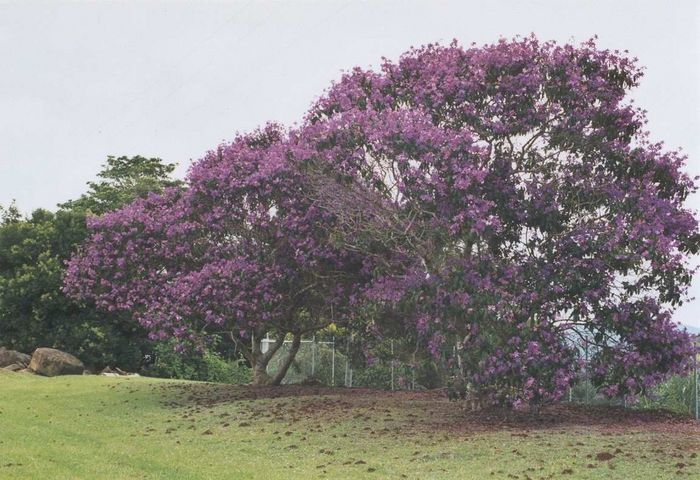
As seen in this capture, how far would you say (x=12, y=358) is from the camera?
3259 cm

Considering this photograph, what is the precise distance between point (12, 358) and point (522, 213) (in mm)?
22867

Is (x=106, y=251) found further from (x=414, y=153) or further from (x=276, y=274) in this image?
(x=414, y=153)

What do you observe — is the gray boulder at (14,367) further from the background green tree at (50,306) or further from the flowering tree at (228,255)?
the flowering tree at (228,255)

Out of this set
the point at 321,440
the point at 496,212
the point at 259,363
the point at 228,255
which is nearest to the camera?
the point at 321,440

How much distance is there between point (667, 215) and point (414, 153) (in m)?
5.25

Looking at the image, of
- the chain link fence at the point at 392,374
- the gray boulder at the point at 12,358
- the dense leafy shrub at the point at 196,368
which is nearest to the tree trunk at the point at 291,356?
the chain link fence at the point at 392,374

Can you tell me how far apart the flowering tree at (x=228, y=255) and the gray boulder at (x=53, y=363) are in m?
7.99

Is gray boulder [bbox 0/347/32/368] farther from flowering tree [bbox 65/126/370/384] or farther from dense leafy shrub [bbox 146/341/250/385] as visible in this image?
flowering tree [bbox 65/126/370/384]

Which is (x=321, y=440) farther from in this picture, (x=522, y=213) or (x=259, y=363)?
(x=259, y=363)

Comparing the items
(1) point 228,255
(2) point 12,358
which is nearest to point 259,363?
(1) point 228,255

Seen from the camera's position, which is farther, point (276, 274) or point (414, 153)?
point (276, 274)

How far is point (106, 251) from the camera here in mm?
23203

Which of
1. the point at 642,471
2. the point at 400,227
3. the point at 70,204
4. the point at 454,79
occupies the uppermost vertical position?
the point at 70,204

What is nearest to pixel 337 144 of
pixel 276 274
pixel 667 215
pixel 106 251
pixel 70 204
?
pixel 276 274
